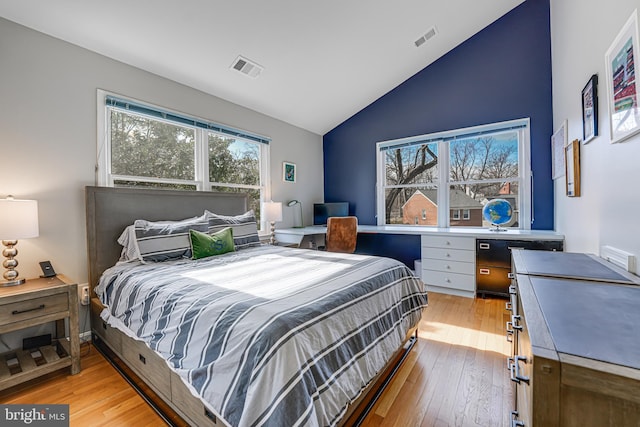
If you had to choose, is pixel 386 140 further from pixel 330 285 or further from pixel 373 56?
pixel 330 285

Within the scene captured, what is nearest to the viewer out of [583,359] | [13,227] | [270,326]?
[583,359]

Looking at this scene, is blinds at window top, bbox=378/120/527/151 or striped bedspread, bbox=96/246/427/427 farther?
blinds at window top, bbox=378/120/527/151

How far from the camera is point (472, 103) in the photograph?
369 centimetres

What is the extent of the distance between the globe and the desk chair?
1680mm

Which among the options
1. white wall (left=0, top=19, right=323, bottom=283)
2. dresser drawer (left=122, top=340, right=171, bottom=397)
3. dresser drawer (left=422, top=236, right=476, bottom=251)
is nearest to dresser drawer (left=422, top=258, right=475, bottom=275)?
dresser drawer (left=422, top=236, right=476, bottom=251)

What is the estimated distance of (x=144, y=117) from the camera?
268 centimetres

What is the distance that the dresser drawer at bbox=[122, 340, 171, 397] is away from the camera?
1459 mm

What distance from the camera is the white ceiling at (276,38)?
2104 mm

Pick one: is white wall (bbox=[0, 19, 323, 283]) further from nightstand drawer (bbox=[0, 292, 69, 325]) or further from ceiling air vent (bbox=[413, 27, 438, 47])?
ceiling air vent (bbox=[413, 27, 438, 47])

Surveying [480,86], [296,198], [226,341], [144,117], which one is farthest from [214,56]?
[480,86]

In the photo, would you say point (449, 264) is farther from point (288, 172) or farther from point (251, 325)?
point (251, 325)

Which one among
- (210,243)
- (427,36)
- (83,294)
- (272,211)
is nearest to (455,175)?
(427,36)

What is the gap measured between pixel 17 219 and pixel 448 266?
3.89 m

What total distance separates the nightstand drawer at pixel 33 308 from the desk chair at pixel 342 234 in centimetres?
263
